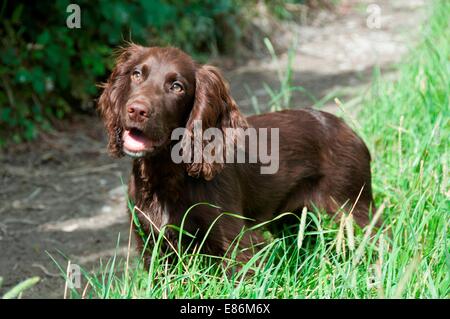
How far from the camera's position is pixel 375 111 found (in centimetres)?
452

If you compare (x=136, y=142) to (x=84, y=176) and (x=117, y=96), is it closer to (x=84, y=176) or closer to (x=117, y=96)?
(x=117, y=96)

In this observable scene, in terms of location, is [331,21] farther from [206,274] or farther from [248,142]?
[206,274]

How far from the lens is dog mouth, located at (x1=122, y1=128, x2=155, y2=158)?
289 cm

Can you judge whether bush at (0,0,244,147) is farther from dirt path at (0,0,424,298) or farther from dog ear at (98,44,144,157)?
dog ear at (98,44,144,157)

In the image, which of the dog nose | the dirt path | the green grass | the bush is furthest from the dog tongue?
the bush

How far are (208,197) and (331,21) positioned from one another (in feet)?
21.5

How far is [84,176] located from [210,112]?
228 centimetres

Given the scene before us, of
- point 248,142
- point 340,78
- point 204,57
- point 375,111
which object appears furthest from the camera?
point 204,57

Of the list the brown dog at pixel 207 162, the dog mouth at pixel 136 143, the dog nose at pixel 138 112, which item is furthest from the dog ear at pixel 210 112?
the dog nose at pixel 138 112

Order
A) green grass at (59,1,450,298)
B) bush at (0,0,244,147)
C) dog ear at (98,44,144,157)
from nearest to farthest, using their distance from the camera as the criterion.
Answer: green grass at (59,1,450,298) < dog ear at (98,44,144,157) < bush at (0,0,244,147)

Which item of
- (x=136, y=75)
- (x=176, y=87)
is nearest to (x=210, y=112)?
(x=176, y=87)

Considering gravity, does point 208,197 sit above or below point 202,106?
below

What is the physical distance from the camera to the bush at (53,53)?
5312mm
